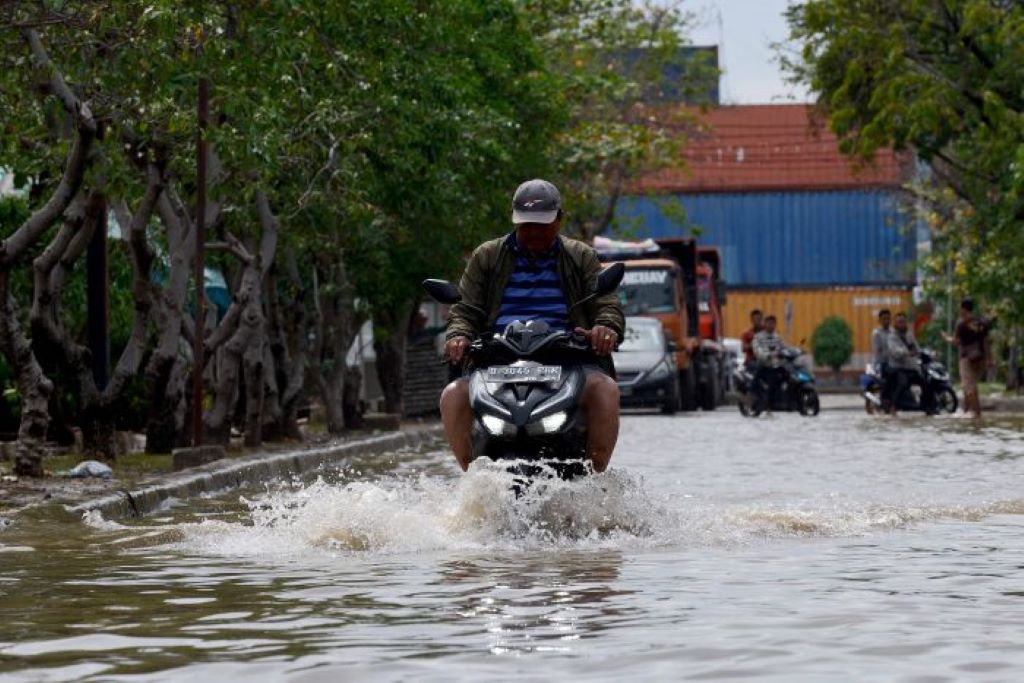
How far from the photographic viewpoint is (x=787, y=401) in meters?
40.2

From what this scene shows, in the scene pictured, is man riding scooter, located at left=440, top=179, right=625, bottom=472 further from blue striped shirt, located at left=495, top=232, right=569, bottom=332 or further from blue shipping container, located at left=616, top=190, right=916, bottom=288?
A: blue shipping container, located at left=616, top=190, right=916, bottom=288

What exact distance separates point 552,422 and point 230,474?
24.5 ft

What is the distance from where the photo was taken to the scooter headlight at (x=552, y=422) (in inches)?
454

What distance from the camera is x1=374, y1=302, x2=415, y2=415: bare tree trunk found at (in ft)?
113

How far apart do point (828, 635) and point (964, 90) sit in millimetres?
31826

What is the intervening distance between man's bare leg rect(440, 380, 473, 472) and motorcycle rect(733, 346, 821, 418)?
2721cm

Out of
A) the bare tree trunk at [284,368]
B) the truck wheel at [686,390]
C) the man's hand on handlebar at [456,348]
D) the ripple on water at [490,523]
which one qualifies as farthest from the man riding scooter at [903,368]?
the man's hand on handlebar at [456,348]

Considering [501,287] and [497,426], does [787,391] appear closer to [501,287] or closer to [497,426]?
[501,287]

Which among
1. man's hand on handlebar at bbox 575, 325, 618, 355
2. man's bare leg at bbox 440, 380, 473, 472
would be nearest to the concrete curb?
man's bare leg at bbox 440, 380, 473, 472

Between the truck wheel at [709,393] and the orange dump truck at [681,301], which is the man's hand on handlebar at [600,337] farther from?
the truck wheel at [709,393]

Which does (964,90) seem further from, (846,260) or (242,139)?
(846,260)

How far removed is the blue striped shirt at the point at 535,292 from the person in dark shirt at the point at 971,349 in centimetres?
2359

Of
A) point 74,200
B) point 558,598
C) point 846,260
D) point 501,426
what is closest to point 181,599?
point 558,598

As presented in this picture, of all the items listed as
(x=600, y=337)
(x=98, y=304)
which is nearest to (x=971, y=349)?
(x=98, y=304)
